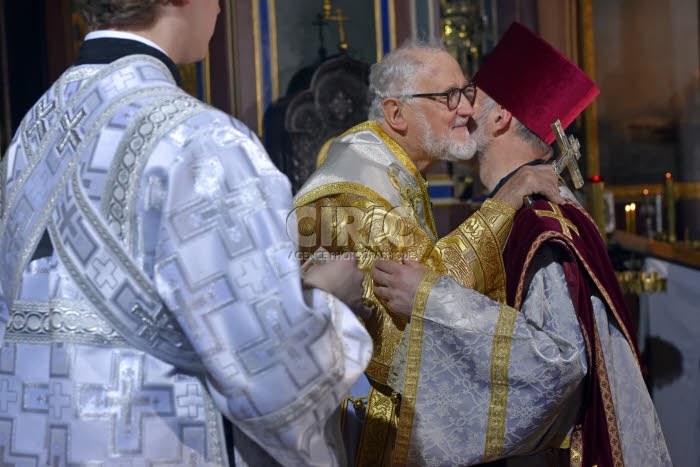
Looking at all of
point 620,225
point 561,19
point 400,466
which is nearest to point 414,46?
point 400,466

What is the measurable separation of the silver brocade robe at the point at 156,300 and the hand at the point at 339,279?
0.08 meters

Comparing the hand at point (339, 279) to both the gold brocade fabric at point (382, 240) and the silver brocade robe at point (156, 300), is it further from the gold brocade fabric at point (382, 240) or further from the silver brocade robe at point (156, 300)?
the gold brocade fabric at point (382, 240)

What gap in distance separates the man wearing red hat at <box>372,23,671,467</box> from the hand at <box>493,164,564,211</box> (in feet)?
0.13

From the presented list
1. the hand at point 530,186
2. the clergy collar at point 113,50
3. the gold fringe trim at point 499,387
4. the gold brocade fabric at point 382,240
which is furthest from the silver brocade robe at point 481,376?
the clergy collar at point 113,50

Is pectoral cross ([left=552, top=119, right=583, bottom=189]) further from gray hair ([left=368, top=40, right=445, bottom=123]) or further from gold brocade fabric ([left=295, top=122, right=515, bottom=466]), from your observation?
gray hair ([left=368, top=40, right=445, bottom=123])

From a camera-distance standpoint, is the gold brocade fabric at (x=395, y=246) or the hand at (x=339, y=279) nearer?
the hand at (x=339, y=279)

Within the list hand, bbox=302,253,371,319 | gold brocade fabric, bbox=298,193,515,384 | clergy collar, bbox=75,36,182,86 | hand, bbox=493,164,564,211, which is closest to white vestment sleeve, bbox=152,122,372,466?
hand, bbox=302,253,371,319

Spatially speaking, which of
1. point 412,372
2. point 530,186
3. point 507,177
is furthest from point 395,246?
point 507,177

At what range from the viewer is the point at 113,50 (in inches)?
63.6

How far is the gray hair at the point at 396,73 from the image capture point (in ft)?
9.26

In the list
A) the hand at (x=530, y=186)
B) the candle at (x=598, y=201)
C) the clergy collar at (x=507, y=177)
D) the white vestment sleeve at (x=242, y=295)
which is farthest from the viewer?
the candle at (x=598, y=201)

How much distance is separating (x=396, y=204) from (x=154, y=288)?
1.20 m

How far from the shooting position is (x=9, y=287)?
5.37 feet

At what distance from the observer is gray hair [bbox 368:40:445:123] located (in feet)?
9.26
